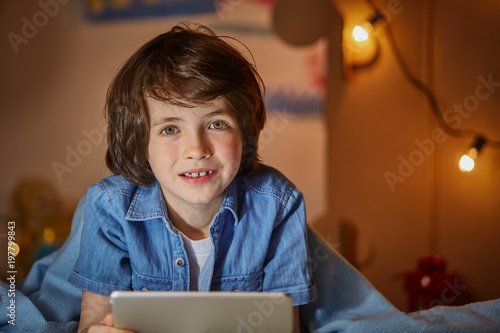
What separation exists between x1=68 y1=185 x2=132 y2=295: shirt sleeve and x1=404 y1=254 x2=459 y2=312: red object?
986mm

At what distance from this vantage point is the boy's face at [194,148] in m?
1.07

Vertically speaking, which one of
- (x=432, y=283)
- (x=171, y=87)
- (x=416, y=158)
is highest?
(x=171, y=87)

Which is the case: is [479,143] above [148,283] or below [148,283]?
above

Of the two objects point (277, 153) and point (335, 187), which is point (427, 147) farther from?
point (277, 153)

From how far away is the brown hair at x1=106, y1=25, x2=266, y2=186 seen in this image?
3.55ft

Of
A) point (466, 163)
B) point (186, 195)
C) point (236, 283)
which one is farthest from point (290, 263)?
point (466, 163)

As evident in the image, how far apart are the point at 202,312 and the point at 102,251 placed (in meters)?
0.34

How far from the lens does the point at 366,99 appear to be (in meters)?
1.91

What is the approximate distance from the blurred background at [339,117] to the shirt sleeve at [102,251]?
0.70 m

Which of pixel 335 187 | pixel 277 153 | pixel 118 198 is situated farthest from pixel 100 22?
pixel 335 187

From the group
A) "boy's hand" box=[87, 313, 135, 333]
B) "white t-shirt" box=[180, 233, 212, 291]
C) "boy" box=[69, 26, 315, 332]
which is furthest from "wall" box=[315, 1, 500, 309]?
"boy's hand" box=[87, 313, 135, 333]

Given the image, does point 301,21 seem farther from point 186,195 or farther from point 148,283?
point 148,283

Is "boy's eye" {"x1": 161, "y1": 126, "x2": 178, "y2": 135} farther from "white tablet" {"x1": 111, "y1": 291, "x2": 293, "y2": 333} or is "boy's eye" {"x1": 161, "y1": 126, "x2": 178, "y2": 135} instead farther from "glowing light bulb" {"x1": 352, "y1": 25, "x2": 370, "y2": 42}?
"glowing light bulb" {"x1": 352, "y1": 25, "x2": 370, "y2": 42}

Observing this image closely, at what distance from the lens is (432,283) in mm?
1684
